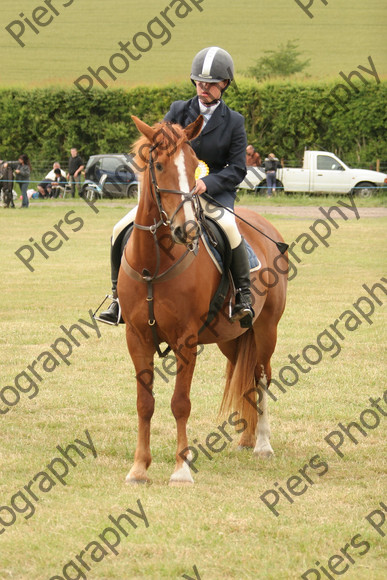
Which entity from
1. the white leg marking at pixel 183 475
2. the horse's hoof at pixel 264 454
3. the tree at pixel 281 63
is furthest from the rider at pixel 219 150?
the tree at pixel 281 63

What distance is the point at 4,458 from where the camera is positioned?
21.1 feet

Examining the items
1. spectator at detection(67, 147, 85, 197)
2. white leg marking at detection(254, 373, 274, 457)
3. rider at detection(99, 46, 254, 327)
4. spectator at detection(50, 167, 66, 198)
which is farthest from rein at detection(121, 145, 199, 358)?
spectator at detection(50, 167, 66, 198)

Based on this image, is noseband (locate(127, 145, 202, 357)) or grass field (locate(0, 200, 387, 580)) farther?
noseband (locate(127, 145, 202, 357))

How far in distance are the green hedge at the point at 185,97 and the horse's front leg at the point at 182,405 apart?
30.2 m

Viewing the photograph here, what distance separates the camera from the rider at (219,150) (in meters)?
6.30

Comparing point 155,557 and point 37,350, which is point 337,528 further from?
point 37,350

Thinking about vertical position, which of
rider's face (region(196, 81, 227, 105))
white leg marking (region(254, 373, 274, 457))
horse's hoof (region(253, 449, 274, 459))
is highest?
rider's face (region(196, 81, 227, 105))

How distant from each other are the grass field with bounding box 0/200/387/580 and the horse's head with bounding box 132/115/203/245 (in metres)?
1.70

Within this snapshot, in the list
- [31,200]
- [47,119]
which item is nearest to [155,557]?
[31,200]

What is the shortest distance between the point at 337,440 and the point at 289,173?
87.8 ft

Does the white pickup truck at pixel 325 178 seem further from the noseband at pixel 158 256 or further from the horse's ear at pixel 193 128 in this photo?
the horse's ear at pixel 193 128

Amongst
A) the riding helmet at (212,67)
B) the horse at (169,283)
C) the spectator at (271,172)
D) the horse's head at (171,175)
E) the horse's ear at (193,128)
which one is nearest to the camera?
the horse's head at (171,175)

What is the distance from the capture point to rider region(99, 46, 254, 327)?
6.30 meters

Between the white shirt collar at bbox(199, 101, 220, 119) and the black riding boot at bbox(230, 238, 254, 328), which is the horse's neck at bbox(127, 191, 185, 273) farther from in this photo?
the white shirt collar at bbox(199, 101, 220, 119)
